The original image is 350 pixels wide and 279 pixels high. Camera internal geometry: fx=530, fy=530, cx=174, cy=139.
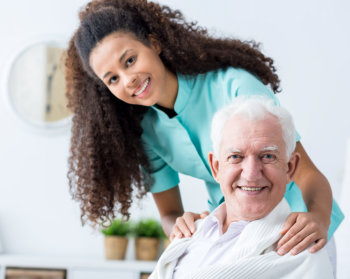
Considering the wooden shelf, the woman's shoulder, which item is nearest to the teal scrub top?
the woman's shoulder

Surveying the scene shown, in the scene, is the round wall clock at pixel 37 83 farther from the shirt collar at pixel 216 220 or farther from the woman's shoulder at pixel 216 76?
the shirt collar at pixel 216 220

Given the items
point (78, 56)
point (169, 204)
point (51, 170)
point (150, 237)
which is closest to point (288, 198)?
point (169, 204)

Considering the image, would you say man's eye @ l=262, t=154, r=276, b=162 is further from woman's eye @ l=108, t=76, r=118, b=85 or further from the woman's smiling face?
woman's eye @ l=108, t=76, r=118, b=85

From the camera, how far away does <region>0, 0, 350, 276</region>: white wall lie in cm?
346

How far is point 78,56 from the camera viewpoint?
181 cm

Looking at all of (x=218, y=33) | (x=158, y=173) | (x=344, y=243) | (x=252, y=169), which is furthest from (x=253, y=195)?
(x=218, y=33)

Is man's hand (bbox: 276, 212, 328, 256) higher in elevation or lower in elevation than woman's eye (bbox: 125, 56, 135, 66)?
lower

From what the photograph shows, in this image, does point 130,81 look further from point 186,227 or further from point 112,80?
point 186,227

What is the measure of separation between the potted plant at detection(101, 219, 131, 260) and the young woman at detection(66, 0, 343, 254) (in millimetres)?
1555

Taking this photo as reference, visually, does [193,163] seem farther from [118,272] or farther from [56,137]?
[56,137]

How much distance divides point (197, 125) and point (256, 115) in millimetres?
492

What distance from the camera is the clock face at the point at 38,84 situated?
384cm

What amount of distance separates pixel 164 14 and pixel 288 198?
29.3 inches

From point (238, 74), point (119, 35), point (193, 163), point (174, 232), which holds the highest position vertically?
point (119, 35)
